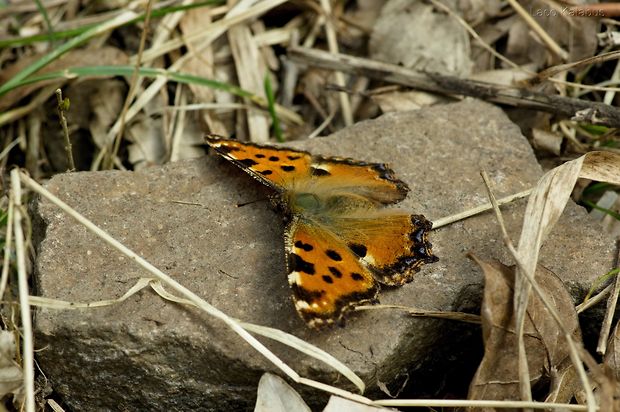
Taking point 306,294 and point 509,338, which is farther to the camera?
point 509,338

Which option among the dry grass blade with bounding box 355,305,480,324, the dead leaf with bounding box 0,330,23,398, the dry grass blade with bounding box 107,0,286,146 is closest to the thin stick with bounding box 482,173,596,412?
the dry grass blade with bounding box 355,305,480,324

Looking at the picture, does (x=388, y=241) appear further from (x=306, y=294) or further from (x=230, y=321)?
(x=230, y=321)

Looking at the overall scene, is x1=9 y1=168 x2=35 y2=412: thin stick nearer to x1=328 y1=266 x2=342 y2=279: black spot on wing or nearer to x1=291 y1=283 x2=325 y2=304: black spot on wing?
x1=291 y1=283 x2=325 y2=304: black spot on wing

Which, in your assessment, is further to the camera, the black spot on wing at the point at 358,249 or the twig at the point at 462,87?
the twig at the point at 462,87

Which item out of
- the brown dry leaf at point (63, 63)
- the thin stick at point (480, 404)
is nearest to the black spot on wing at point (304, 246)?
the thin stick at point (480, 404)

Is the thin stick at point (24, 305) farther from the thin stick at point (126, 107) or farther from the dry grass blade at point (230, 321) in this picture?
the thin stick at point (126, 107)

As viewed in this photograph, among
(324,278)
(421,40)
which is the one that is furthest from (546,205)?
(421,40)

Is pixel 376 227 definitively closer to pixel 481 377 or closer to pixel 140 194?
pixel 481 377
